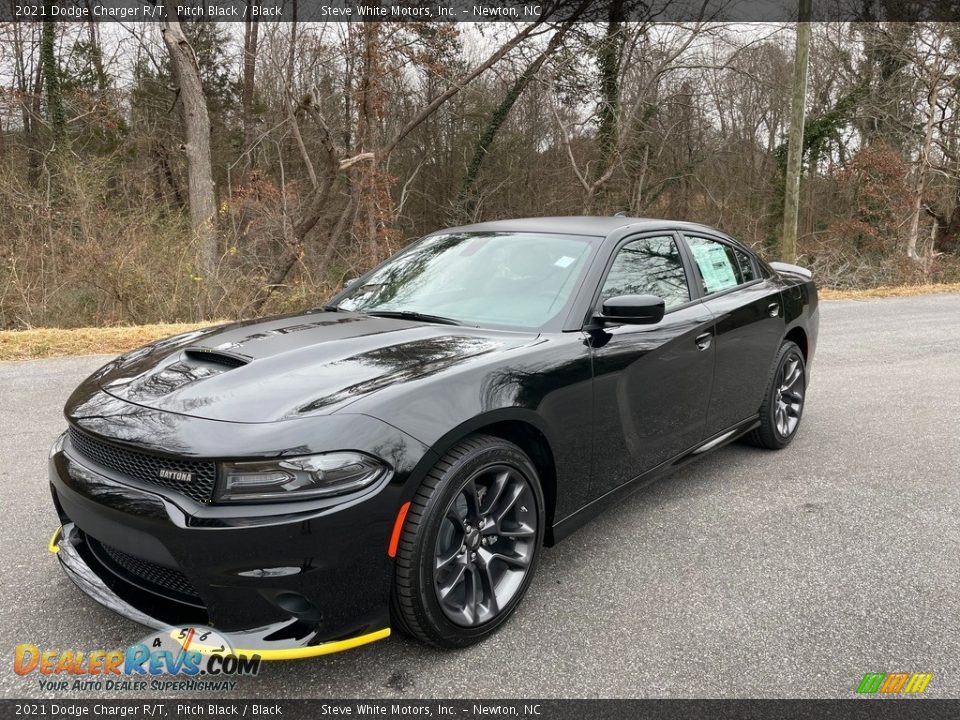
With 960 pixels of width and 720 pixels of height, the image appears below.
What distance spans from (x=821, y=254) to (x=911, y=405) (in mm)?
15598

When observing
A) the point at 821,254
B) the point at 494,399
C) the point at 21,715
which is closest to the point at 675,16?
the point at 821,254

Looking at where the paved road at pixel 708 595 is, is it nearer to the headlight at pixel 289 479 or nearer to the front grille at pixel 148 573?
the front grille at pixel 148 573

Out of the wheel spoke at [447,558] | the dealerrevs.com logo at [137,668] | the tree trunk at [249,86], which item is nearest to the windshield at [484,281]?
the wheel spoke at [447,558]

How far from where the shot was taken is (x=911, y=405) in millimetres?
5715

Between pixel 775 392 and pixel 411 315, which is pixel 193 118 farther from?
pixel 775 392

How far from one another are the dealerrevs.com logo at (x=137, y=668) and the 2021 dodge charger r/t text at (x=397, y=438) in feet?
0.79

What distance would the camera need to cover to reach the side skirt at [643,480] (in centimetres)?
292

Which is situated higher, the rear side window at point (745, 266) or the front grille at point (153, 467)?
the rear side window at point (745, 266)

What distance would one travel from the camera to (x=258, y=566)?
2.03 m

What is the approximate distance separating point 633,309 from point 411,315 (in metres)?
1.07

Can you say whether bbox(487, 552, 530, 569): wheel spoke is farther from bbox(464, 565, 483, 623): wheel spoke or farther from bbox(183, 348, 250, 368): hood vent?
bbox(183, 348, 250, 368): hood vent

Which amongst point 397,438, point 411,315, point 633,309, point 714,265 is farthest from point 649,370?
point 397,438

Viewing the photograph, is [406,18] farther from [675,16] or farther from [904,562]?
[904,562]

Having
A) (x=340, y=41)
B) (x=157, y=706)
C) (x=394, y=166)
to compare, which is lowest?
(x=157, y=706)
